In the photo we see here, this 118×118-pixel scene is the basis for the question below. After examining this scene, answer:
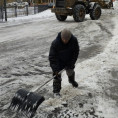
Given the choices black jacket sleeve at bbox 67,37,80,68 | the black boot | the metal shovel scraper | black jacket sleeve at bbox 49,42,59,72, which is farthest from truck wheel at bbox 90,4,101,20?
the metal shovel scraper

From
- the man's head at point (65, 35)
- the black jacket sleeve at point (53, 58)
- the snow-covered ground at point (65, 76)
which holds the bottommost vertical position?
the snow-covered ground at point (65, 76)

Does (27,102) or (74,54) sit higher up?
(74,54)

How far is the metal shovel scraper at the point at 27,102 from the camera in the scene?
488 centimetres

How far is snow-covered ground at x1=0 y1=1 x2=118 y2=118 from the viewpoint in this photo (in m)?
5.33

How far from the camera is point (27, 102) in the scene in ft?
16.2

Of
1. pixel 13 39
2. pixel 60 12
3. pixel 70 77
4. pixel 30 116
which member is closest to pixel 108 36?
pixel 13 39

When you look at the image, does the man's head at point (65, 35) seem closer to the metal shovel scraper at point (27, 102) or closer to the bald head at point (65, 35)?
the bald head at point (65, 35)

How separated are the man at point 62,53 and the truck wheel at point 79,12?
41.2 ft

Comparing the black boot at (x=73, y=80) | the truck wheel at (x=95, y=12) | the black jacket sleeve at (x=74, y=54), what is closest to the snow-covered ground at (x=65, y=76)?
the black boot at (x=73, y=80)

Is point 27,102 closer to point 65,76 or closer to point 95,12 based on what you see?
point 65,76

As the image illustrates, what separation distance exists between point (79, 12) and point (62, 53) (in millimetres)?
13028

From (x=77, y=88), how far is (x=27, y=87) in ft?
3.96

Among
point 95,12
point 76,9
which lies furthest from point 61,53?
point 95,12

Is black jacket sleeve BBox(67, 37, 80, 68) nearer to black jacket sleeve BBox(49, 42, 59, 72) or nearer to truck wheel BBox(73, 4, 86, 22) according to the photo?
black jacket sleeve BBox(49, 42, 59, 72)
